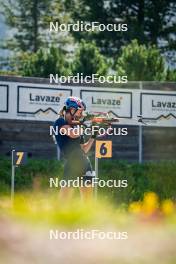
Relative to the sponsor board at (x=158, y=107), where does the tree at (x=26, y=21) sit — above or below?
above

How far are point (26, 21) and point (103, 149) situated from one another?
60.7 ft

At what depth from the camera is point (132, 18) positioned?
19.4m

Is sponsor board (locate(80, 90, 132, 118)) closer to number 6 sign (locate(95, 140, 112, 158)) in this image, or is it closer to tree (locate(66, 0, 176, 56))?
tree (locate(66, 0, 176, 56))

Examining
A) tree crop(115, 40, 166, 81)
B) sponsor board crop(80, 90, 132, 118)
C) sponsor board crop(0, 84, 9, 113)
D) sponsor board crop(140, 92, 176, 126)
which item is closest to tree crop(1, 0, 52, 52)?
tree crop(115, 40, 166, 81)

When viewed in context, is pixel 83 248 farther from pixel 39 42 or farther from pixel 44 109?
pixel 39 42

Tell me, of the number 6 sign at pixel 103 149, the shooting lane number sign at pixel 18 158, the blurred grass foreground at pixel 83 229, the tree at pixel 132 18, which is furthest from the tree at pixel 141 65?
the blurred grass foreground at pixel 83 229

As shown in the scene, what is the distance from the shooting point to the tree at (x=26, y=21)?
20828 millimetres

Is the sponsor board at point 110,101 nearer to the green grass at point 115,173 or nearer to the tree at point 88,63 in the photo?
the tree at point 88,63

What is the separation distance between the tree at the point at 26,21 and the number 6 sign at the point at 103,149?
14.1m

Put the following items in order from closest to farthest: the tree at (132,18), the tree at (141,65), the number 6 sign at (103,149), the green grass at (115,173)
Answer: the number 6 sign at (103,149) → the green grass at (115,173) → the tree at (141,65) → the tree at (132,18)

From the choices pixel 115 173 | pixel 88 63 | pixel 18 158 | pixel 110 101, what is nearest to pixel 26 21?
pixel 88 63

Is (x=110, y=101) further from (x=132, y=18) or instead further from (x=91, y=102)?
(x=132, y=18)

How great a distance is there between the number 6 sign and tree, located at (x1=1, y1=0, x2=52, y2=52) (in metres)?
14.1

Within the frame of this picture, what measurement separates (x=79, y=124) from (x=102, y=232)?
250 cm
